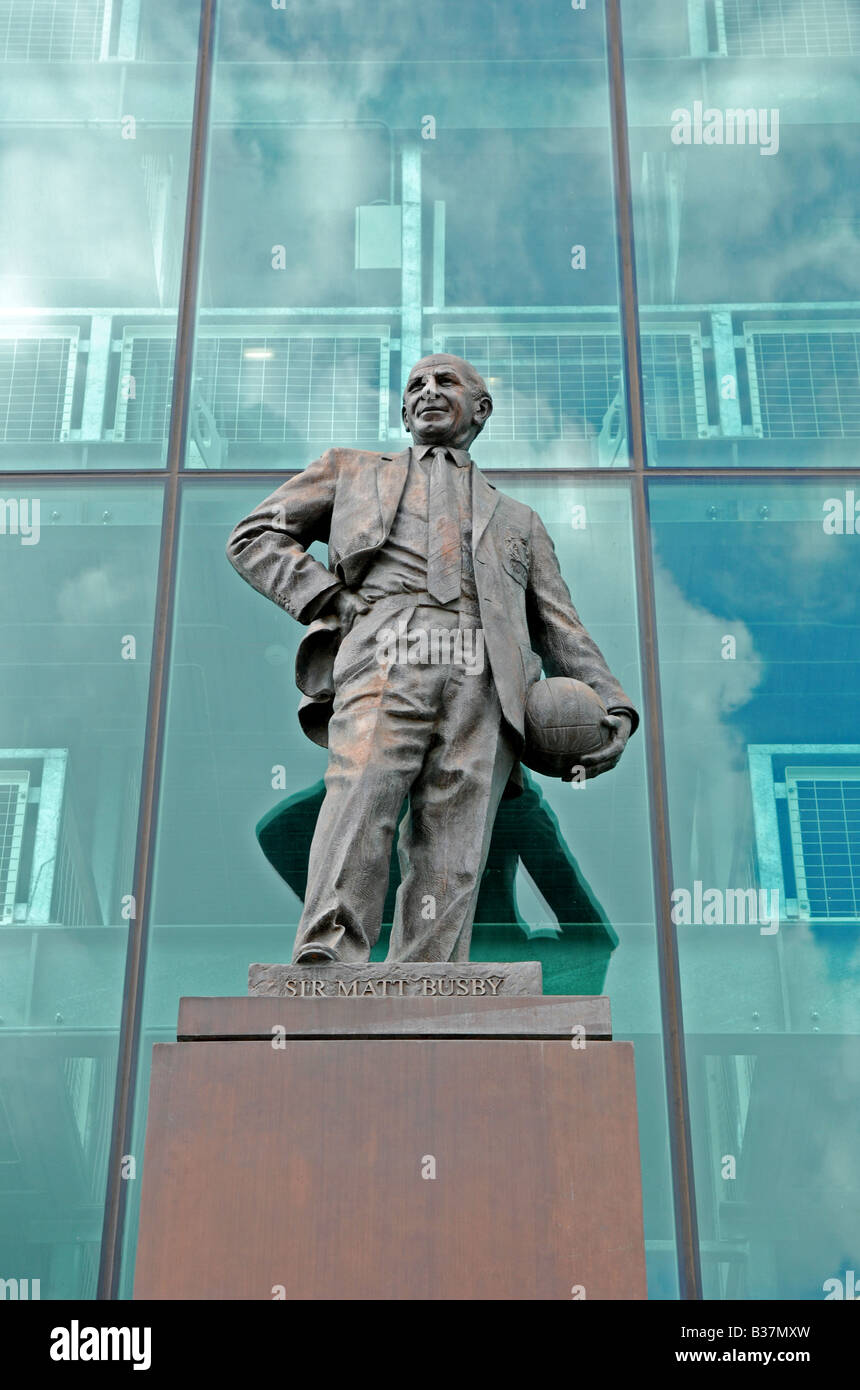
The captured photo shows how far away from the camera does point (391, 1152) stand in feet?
19.0

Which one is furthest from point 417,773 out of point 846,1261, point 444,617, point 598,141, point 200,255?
point 598,141

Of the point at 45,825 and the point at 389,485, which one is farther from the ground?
the point at 389,485

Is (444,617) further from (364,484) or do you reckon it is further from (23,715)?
(23,715)

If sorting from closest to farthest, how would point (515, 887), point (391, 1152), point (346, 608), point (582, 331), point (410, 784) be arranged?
point (391, 1152) → point (410, 784) → point (346, 608) → point (515, 887) → point (582, 331)

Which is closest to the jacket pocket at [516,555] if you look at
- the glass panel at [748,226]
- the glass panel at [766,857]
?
the glass panel at [766,857]

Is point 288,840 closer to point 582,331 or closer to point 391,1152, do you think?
point 391,1152

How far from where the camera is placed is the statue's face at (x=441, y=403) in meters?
7.52

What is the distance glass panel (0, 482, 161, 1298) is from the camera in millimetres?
7547

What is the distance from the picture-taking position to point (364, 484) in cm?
739

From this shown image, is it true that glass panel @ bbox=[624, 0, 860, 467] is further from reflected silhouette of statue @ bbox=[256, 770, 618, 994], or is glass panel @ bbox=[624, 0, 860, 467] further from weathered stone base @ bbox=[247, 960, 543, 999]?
weathered stone base @ bbox=[247, 960, 543, 999]

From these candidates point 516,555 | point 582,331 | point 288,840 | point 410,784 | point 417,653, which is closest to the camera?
point 410,784

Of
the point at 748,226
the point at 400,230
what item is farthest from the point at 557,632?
the point at 748,226

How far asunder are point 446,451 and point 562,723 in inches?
52.3

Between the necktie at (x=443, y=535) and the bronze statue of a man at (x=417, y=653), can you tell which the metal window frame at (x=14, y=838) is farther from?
the necktie at (x=443, y=535)
